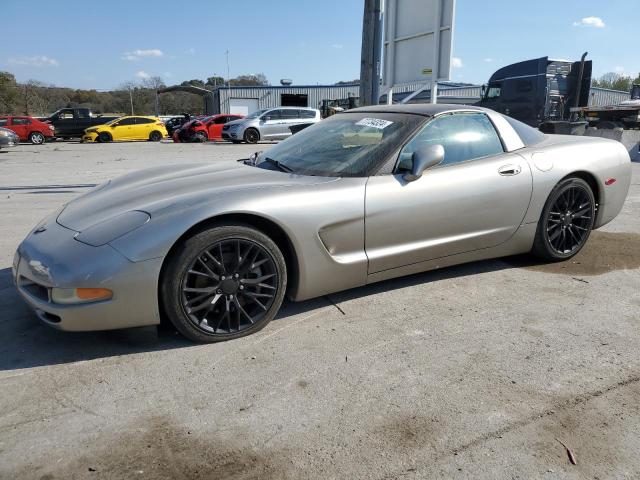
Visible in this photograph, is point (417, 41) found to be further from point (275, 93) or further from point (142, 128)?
point (275, 93)

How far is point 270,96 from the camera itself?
47.3 m

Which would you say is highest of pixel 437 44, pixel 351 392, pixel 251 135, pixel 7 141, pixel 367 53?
pixel 437 44

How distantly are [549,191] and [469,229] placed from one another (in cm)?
84

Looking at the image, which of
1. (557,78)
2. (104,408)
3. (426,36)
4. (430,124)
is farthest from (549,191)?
(557,78)

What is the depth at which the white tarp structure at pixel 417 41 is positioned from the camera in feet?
22.2

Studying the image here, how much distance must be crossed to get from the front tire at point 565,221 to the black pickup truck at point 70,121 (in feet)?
85.1

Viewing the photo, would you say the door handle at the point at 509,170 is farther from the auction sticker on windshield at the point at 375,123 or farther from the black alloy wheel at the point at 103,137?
the black alloy wheel at the point at 103,137

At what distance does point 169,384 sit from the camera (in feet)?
7.64

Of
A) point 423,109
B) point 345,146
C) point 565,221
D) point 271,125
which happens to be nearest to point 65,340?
point 345,146

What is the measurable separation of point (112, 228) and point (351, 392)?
1.48 m

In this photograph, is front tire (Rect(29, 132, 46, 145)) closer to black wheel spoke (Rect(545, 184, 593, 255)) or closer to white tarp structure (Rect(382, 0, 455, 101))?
white tarp structure (Rect(382, 0, 455, 101))

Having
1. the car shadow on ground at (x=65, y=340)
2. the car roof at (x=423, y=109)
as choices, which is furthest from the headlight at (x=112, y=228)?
the car roof at (x=423, y=109)

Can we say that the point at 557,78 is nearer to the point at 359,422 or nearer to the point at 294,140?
the point at 294,140

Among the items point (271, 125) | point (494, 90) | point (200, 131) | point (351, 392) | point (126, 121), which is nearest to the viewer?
point (351, 392)
